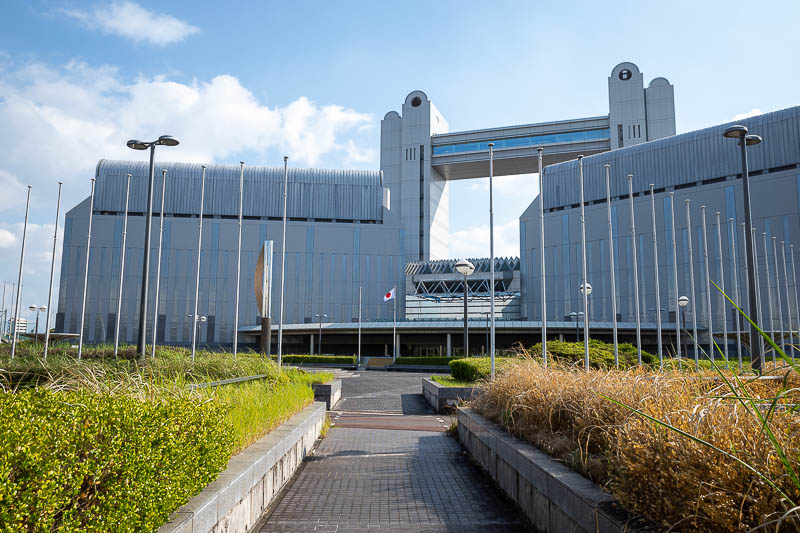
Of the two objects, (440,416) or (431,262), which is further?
(431,262)

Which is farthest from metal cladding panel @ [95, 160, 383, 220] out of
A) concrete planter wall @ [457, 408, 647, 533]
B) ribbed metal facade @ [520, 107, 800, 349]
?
concrete planter wall @ [457, 408, 647, 533]

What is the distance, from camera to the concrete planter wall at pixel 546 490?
4074 millimetres

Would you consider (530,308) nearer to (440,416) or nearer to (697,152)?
(697,152)

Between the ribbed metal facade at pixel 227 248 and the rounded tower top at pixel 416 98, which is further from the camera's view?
the rounded tower top at pixel 416 98

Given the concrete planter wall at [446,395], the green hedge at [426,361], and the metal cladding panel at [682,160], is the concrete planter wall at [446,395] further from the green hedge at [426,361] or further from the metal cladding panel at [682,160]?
the metal cladding panel at [682,160]

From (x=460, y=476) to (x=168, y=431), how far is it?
5151 millimetres

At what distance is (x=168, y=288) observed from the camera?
218ft

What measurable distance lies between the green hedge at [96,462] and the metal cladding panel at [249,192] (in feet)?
216

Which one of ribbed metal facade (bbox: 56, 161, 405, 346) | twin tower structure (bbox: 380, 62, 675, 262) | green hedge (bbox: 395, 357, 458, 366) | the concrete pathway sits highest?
twin tower structure (bbox: 380, 62, 675, 262)

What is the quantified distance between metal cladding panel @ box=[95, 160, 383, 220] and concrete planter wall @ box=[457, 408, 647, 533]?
6245 centimetres

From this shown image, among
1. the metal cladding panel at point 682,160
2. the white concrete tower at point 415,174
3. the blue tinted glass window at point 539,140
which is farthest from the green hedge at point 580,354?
the white concrete tower at point 415,174

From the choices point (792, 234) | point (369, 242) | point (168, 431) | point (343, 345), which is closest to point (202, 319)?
point (343, 345)

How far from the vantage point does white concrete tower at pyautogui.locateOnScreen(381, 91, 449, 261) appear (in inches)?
3061

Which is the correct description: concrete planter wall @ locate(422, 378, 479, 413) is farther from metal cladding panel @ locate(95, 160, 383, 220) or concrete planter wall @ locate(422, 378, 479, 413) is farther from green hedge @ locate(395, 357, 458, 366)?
metal cladding panel @ locate(95, 160, 383, 220)
